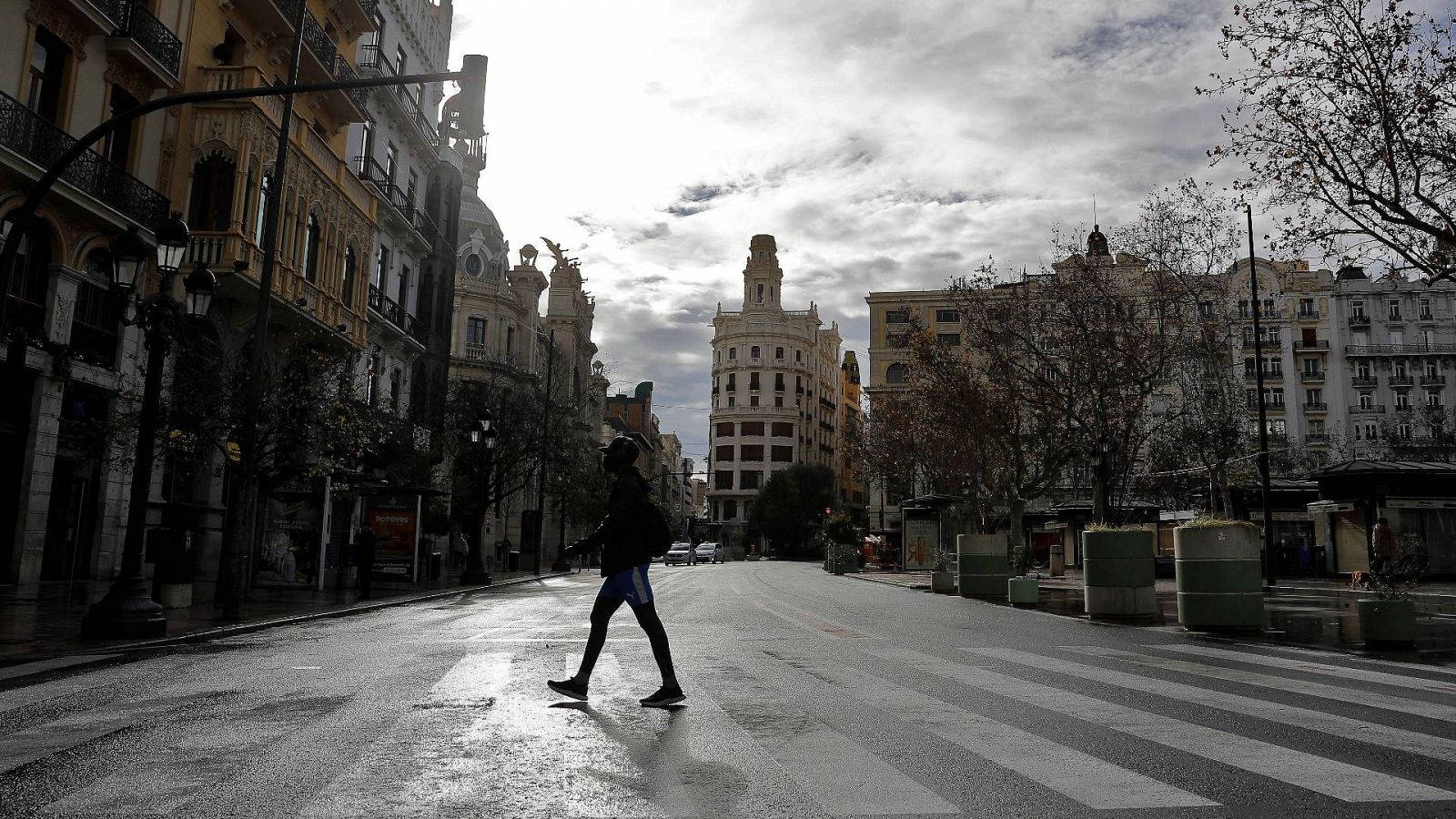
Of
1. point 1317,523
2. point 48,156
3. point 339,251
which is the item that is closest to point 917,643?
point 48,156

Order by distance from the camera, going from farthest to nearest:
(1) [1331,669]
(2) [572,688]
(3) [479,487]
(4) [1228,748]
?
1. (3) [479,487]
2. (1) [1331,669]
3. (2) [572,688]
4. (4) [1228,748]

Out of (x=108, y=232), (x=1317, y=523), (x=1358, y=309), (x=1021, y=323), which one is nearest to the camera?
(x=108, y=232)

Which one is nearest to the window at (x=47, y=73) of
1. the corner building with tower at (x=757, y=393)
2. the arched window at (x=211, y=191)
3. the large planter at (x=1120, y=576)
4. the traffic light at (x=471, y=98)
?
the arched window at (x=211, y=191)

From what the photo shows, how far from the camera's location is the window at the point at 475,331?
54.6 m

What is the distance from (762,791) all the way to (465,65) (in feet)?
25.7

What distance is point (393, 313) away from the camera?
34406 mm

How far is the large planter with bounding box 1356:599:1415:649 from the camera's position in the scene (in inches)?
420

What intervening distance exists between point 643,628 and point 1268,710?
417cm

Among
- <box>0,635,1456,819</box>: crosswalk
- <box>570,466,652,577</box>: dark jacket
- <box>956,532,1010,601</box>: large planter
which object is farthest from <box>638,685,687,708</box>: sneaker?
<box>956,532,1010,601</box>: large planter

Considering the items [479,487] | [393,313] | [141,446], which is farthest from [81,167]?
[479,487]

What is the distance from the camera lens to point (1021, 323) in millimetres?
28172

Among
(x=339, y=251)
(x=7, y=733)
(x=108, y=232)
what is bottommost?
(x=7, y=733)

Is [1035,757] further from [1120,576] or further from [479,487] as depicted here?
[479,487]

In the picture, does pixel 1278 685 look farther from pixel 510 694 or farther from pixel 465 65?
pixel 465 65
